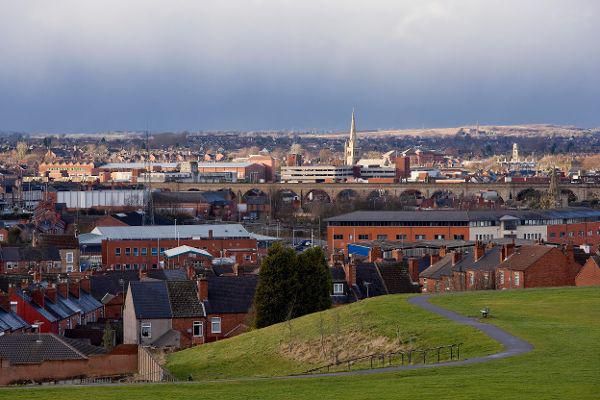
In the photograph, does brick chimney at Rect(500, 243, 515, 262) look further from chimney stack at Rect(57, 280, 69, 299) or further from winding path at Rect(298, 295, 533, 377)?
chimney stack at Rect(57, 280, 69, 299)

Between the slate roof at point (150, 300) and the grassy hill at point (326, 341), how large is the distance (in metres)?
6.71

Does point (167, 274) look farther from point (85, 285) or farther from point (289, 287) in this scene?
point (289, 287)

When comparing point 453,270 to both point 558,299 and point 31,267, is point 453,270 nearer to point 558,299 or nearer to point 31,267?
point 558,299

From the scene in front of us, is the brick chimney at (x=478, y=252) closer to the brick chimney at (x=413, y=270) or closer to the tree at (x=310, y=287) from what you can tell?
the brick chimney at (x=413, y=270)

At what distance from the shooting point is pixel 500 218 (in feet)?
397

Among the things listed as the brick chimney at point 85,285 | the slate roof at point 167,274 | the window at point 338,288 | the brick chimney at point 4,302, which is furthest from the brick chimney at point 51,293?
the window at point 338,288

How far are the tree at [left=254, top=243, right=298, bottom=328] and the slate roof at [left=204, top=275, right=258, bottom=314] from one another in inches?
78.8

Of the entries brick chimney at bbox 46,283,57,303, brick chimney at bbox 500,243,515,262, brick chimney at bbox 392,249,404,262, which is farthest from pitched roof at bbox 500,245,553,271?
brick chimney at bbox 46,283,57,303

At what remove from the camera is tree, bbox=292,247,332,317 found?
5703 centimetres

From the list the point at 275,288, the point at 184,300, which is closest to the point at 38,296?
the point at 184,300

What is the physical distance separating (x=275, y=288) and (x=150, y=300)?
5097mm

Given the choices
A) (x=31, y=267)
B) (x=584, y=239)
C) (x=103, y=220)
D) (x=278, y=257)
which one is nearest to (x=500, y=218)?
(x=584, y=239)

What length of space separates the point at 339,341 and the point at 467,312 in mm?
5250

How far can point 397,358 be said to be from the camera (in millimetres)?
39125
